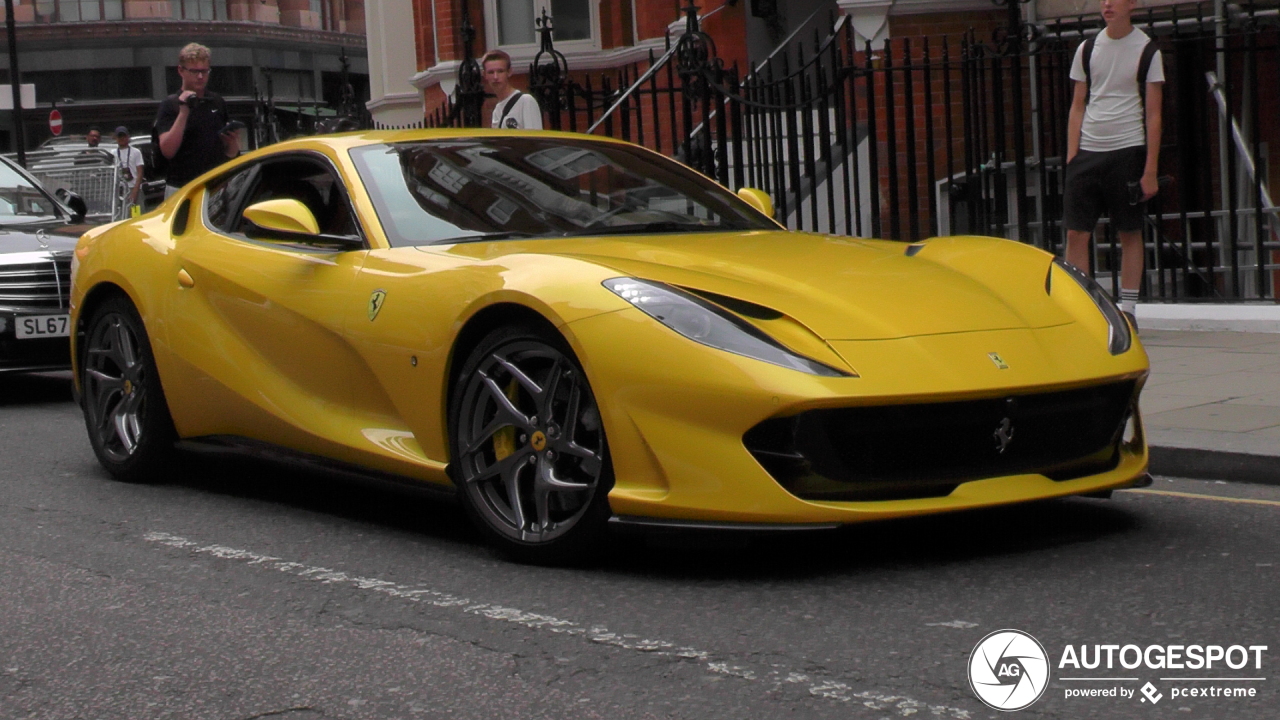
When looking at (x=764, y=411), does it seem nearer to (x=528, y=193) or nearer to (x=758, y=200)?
(x=528, y=193)

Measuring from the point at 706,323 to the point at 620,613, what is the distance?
0.81m

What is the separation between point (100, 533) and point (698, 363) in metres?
2.43

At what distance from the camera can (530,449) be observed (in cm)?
502

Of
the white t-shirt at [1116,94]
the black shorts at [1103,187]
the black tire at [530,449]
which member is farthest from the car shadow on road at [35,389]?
the white t-shirt at [1116,94]

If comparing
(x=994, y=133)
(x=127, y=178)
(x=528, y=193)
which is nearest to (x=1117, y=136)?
(x=994, y=133)

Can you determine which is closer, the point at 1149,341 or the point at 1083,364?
the point at 1083,364

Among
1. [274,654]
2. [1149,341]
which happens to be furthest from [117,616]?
[1149,341]

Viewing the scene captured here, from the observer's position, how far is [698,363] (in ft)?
15.1

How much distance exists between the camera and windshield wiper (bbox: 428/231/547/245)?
18.6 feet

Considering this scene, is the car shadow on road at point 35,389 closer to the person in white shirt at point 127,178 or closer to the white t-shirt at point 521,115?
the person in white shirt at point 127,178

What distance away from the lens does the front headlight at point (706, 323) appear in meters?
4.59

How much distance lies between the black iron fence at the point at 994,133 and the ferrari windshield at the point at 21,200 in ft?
13.0

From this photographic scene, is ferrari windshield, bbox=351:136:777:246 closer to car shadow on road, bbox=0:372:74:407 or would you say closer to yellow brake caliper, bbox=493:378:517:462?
yellow brake caliper, bbox=493:378:517:462

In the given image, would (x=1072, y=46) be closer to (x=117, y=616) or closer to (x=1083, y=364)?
(x=1083, y=364)
